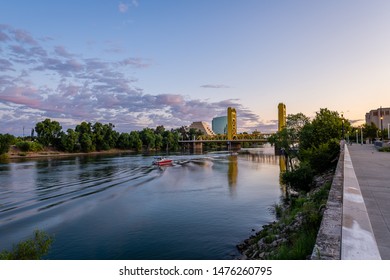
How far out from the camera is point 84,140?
9506 cm

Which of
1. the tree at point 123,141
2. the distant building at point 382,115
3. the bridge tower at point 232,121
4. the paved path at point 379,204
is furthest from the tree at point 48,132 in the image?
the distant building at point 382,115

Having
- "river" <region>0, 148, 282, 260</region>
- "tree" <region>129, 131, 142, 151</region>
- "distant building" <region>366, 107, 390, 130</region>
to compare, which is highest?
"distant building" <region>366, 107, 390, 130</region>

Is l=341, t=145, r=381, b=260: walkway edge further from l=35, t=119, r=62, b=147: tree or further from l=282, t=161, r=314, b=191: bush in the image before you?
l=35, t=119, r=62, b=147: tree

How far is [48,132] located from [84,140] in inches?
441

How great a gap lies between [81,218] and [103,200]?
527cm

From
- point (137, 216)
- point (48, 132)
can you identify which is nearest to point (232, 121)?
point (48, 132)

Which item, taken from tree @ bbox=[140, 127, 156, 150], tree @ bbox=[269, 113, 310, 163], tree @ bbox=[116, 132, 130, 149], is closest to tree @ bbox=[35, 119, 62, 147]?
tree @ bbox=[116, 132, 130, 149]

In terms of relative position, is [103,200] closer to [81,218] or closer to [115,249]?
[81,218]

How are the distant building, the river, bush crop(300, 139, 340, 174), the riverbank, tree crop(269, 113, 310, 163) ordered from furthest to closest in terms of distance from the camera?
1. the distant building
2. tree crop(269, 113, 310, 163)
3. bush crop(300, 139, 340, 174)
4. the river
5. the riverbank

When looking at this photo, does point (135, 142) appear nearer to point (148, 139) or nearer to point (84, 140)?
point (148, 139)

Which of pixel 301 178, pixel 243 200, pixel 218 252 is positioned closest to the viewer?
pixel 218 252

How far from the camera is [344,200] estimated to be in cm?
649

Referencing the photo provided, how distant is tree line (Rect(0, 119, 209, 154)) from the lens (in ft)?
280
